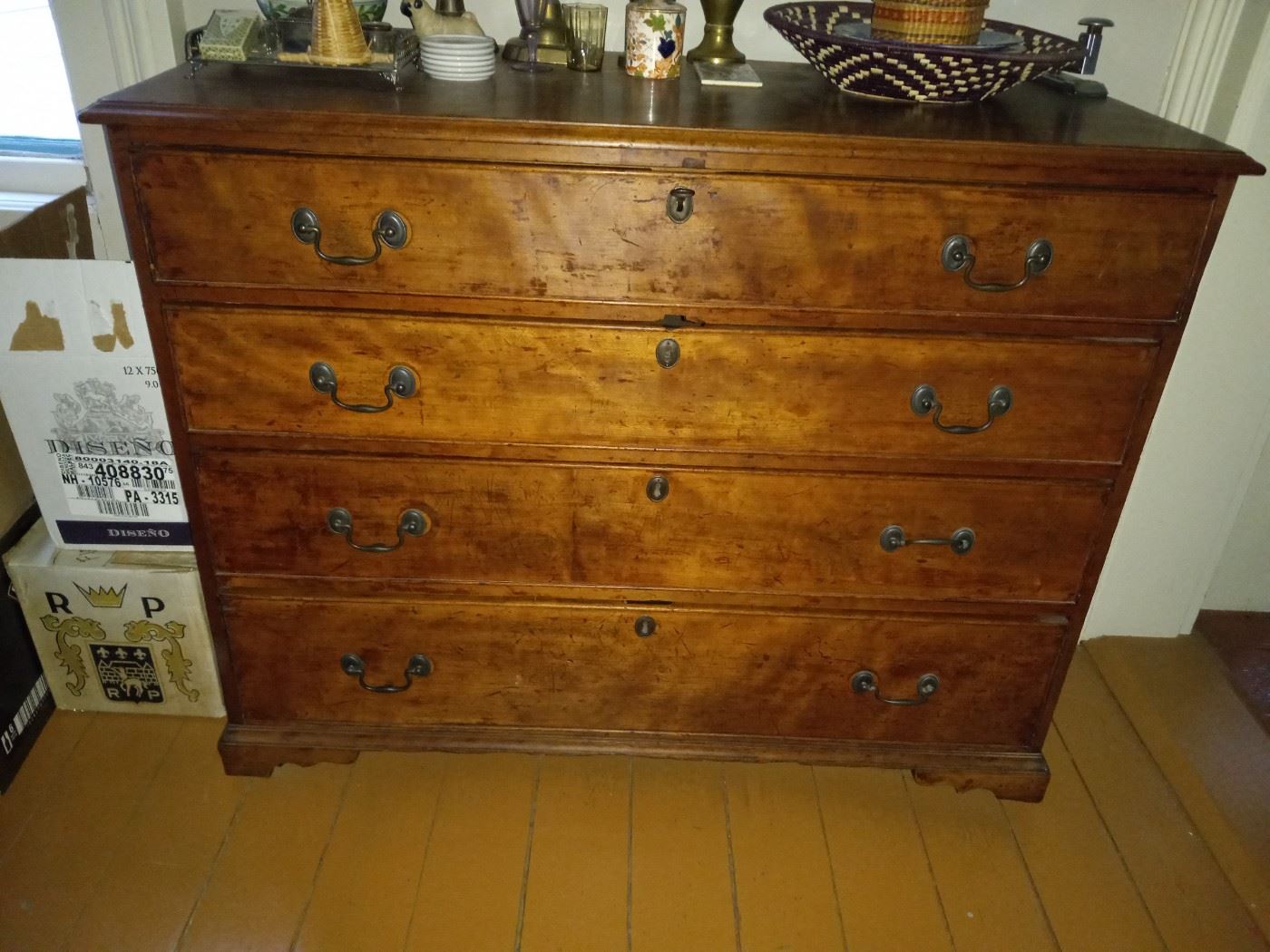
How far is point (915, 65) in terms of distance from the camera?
120cm

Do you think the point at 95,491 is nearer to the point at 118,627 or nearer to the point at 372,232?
the point at 118,627

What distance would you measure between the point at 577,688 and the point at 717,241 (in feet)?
2.47

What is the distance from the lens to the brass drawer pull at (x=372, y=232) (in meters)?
1.14

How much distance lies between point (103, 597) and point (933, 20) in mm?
1559

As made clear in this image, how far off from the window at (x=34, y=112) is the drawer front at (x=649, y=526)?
2.76ft

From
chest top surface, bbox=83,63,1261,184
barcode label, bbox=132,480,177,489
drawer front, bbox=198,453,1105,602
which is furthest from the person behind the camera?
barcode label, bbox=132,480,177,489

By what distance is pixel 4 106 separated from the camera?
178 cm

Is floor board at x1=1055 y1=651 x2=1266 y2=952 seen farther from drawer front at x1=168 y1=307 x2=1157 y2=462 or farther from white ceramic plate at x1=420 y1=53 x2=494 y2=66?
white ceramic plate at x1=420 y1=53 x2=494 y2=66

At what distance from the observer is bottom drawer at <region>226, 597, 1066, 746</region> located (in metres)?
1.46

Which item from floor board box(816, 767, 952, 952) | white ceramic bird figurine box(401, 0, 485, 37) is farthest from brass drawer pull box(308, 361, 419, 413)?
floor board box(816, 767, 952, 952)

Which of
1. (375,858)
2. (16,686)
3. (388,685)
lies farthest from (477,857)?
(16,686)

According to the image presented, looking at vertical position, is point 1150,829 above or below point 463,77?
below

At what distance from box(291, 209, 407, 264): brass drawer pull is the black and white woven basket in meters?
0.59

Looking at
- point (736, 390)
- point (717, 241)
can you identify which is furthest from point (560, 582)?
point (717, 241)
